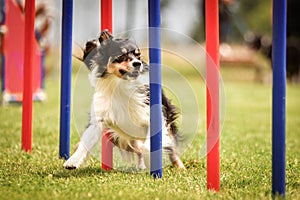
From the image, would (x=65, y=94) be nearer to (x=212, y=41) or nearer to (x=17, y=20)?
(x=212, y=41)

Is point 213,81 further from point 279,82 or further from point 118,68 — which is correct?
point 118,68

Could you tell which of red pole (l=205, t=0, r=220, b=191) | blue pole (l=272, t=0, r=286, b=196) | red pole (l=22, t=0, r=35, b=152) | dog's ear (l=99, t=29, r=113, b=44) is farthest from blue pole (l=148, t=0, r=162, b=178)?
red pole (l=22, t=0, r=35, b=152)

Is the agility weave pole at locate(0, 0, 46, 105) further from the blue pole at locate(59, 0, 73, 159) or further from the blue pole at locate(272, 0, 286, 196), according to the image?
the blue pole at locate(272, 0, 286, 196)

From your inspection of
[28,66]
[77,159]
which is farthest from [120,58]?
[28,66]

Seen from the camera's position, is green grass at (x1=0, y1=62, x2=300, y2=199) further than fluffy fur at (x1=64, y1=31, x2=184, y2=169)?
No

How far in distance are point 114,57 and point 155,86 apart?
0.49 metres

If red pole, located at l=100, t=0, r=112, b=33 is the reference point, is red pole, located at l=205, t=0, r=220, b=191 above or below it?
below

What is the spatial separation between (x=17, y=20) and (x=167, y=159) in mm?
5562

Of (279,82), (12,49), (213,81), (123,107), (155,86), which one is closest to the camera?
(279,82)

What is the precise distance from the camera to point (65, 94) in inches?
182

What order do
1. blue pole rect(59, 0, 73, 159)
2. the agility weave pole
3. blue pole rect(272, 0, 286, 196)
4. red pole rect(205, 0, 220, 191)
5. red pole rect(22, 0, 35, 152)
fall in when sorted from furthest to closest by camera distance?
the agility weave pole, red pole rect(22, 0, 35, 152), blue pole rect(59, 0, 73, 159), red pole rect(205, 0, 220, 191), blue pole rect(272, 0, 286, 196)

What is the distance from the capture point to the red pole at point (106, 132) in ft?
13.8

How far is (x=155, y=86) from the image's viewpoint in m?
3.79

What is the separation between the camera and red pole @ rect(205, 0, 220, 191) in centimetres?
329
